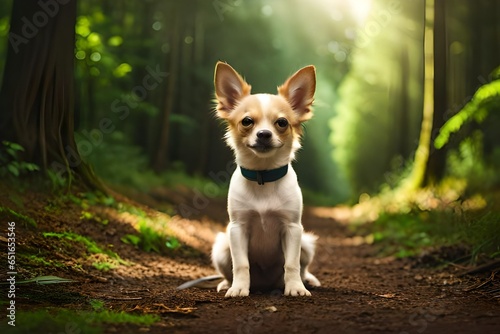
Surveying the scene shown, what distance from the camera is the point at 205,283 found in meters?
5.65

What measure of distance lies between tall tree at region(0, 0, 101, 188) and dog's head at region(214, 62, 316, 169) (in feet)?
10.0

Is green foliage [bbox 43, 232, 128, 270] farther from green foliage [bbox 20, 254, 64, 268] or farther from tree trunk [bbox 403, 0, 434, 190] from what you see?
tree trunk [bbox 403, 0, 434, 190]

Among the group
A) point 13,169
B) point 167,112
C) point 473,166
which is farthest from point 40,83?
point 167,112

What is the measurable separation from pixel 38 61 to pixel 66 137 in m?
1.11

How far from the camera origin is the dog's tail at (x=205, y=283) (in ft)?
17.0

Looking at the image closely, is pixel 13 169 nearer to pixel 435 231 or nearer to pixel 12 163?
pixel 12 163

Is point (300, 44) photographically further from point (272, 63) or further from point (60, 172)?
point (60, 172)

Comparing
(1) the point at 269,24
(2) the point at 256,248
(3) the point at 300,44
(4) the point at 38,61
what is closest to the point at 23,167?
(4) the point at 38,61

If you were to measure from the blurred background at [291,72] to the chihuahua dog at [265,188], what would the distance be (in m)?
4.02

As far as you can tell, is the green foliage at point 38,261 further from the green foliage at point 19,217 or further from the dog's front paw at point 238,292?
the dog's front paw at point 238,292

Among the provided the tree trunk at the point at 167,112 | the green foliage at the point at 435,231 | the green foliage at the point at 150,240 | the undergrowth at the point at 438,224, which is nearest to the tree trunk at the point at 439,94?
the undergrowth at the point at 438,224

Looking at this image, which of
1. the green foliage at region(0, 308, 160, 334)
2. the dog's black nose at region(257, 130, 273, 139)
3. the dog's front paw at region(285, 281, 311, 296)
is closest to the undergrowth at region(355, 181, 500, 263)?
the dog's front paw at region(285, 281, 311, 296)

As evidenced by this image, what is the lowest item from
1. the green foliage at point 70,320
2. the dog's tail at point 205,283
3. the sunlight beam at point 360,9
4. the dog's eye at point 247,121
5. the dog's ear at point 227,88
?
the dog's tail at point 205,283

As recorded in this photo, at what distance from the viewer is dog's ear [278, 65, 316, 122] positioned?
195 inches
